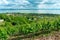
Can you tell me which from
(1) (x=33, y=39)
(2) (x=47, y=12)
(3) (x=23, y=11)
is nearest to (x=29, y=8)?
(3) (x=23, y=11)

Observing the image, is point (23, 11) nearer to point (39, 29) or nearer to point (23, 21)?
point (23, 21)

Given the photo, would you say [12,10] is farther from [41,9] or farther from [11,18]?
[41,9]

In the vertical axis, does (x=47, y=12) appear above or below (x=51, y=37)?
above

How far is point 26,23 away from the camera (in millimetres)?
3309

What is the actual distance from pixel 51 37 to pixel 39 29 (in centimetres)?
51

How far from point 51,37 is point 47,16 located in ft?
1.64

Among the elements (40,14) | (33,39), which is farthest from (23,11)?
(33,39)

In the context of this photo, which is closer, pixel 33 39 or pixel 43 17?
pixel 33 39

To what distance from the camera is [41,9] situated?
3.46m

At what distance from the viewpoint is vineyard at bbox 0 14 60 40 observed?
10.2 ft

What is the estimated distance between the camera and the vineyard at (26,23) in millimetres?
3102

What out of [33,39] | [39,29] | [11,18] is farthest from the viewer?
[39,29]

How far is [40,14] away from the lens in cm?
343

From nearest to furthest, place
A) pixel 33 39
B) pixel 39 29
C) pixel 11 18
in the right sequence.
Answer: pixel 33 39 → pixel 11 18 → pixel 39 29
